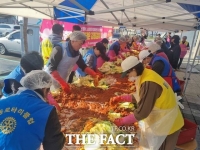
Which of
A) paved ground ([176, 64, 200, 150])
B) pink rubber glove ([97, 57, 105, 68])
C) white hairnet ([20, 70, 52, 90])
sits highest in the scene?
white hairnet ([20, 70, 52, 90])

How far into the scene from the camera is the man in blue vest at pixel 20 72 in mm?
1871

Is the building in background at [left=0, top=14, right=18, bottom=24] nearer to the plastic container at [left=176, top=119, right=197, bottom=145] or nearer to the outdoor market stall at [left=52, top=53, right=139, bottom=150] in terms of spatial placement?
the outdoor market stall at [left=52, top=53, right=139, bottom=150]

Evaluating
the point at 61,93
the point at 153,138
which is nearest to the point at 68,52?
the point at 61,93

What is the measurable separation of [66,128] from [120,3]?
2.57m

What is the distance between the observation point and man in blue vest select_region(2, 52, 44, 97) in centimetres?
187

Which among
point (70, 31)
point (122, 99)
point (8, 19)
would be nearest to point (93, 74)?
point (122, 99)

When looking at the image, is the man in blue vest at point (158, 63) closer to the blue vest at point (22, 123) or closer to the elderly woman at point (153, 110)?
the elderly woman at point (153, 110)

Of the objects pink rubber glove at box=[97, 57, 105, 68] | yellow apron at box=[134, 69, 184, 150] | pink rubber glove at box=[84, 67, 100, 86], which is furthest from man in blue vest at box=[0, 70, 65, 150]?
pink rubber glove at box=[97, 57, 105, 68]

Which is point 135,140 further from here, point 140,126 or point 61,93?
point 61,93

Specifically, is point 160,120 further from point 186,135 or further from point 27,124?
point 27,124

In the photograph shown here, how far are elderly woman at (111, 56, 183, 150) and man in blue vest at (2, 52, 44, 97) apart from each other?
92 centimetres

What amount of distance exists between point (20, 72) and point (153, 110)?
1.45 m

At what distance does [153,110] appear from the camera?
191cm

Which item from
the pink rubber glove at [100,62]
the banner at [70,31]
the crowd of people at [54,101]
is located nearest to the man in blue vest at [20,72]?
the crowd of people at [54,101]
